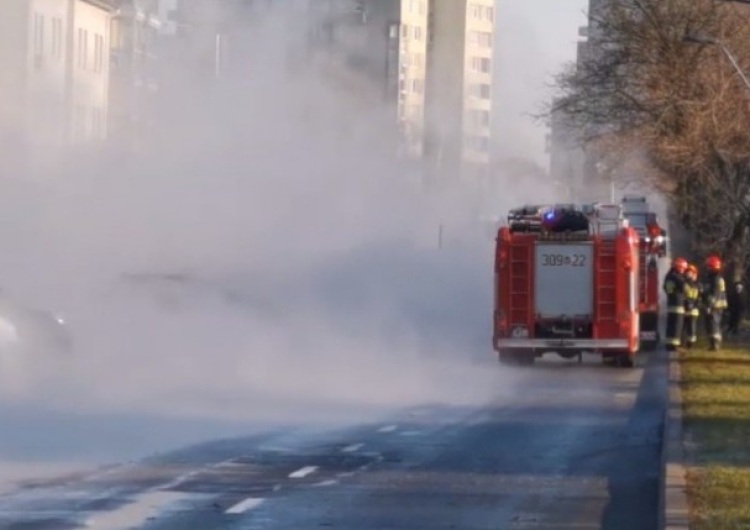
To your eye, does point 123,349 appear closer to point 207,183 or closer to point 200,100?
point 200,100

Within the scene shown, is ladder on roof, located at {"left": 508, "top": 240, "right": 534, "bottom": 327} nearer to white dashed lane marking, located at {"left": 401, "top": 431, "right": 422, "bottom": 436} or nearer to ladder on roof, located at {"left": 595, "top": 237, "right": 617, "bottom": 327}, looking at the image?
ladder on roof, located at {"left": 595, "top": 237, "right": 617, "bottom": 327}

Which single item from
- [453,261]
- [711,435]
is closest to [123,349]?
[711,435]

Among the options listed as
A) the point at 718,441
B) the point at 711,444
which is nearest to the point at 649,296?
the point at 718,441

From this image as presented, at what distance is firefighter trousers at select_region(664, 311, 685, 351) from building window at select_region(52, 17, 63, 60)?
12790 mm

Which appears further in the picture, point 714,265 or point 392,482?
point 714,265

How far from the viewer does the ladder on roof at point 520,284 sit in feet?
114

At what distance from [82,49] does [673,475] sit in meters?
24.2

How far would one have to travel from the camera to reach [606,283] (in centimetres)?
3469

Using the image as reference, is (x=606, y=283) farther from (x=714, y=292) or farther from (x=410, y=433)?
(x=410, y=433)

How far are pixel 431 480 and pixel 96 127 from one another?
60.3ft

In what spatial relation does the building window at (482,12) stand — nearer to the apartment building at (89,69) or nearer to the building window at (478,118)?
the building window at (478,118)

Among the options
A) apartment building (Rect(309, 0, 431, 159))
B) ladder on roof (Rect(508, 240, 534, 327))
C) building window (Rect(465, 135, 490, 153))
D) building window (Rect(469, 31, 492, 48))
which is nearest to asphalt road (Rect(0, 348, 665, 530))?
apartment building (Rect(309, 0, 431, 159))

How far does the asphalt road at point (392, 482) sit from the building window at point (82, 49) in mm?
15035

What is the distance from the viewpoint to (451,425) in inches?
890
